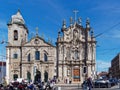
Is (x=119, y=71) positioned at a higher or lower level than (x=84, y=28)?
lower

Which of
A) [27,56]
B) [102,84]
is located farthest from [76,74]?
[102,84]

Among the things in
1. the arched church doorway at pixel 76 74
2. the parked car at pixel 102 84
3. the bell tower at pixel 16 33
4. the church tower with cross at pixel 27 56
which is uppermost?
the bell tower at pixel 16 33

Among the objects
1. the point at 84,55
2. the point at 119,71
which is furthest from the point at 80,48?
the point at 119,71

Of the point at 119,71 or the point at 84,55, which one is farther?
the point at 119,71

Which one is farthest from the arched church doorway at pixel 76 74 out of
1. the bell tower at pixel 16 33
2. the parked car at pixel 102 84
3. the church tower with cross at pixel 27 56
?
the parked car at pixel 102 84

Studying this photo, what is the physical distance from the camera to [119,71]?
134m

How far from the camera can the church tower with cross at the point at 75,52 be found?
79188 millimetres

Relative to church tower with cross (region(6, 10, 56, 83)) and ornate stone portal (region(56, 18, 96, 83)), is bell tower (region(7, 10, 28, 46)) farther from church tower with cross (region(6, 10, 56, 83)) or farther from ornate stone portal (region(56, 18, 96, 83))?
ornate stone portal (region(56, 18, 96, 83))

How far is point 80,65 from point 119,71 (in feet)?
188

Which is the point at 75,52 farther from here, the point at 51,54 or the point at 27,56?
the point at 27,56

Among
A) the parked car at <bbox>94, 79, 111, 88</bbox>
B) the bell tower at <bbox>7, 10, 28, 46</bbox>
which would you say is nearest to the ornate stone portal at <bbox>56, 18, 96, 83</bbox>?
the bell tower at <bbox>7, 10, 28, 46</bbox>

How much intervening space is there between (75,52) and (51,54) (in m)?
5.70

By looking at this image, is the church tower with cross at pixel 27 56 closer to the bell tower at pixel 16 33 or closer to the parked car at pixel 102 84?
the bell tower at pixel 16 33

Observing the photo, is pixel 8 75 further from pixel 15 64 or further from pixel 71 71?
pixel 71 71
